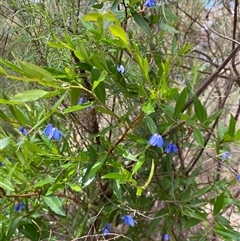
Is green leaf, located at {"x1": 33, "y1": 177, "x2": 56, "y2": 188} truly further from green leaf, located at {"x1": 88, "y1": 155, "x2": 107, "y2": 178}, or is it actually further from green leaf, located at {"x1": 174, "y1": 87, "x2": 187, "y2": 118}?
green leaf, located at {"x1": 174, "y1": 87, "x2": 187, "y2": 118}

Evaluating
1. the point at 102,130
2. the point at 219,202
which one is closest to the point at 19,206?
the point at 102,130

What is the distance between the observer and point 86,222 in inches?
53.6

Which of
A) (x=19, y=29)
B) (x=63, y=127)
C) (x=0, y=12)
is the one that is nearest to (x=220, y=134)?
(x=63, y=127)

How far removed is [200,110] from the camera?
111 centimetres

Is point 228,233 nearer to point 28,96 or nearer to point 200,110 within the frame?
point 200,110

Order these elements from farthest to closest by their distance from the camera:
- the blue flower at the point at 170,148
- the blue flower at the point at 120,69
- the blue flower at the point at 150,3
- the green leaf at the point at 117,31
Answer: the blue flower at the point at 170,148 < the blue flower at the point at 120,69 < the blue flower at the point at 150,3 < the green leaf at the point at 117,31

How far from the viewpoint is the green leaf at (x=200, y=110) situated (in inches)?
43.4

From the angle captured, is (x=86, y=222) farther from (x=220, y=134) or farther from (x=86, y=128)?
(x=220, y=134)

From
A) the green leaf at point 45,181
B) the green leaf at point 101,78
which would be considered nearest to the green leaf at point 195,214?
the green leaf at point 45,181

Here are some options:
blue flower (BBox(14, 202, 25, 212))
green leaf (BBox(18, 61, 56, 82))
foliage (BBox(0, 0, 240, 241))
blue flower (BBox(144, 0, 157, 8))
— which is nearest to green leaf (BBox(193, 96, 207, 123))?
foliage (BBox(0, 0, 240, 241))

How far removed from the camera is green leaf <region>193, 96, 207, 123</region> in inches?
43.4

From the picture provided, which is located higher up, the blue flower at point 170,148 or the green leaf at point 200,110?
the green leaf at point 200,110

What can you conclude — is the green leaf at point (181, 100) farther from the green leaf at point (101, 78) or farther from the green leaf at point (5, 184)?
the green leaf at point (5, 184)

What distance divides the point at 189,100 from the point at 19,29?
0.54 metres
